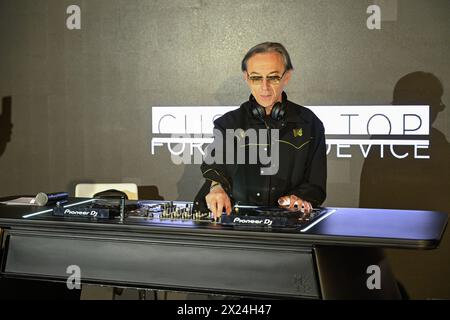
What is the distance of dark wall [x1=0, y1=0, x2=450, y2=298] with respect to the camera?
5.16 meters

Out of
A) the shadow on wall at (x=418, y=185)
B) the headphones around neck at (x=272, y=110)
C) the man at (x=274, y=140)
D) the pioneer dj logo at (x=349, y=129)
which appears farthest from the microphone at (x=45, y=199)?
the shadow on wall at (x=418, y=185)

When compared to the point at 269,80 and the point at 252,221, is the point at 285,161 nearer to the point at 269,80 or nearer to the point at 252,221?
the point at 269,80

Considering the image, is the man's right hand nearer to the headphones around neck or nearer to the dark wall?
the headphones around neck

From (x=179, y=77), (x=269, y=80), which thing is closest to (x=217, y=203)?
(x=269, y=80)

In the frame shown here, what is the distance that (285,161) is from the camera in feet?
12.7

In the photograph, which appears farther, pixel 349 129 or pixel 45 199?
pixel 349 129

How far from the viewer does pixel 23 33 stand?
603 cm

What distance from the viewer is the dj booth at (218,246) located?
263 centimetres

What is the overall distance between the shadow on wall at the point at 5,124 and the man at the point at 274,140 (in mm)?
3011

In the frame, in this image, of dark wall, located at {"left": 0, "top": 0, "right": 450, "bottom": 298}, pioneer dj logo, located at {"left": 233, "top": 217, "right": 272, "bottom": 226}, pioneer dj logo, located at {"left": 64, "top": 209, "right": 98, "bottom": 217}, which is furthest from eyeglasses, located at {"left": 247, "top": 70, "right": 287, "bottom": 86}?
dark wall, located at {"left": 0, "top": 0, "right": 450, "bottom": 298}

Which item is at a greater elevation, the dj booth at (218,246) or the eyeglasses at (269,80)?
the eyeglasses at (269,80)

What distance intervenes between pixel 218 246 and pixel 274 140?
4.13 feet

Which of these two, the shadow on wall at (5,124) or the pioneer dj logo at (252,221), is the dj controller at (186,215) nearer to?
the pioneer dj logo at (252,221)
